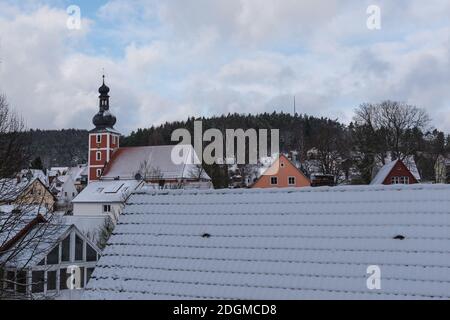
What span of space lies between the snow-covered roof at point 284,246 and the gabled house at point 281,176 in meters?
40.0

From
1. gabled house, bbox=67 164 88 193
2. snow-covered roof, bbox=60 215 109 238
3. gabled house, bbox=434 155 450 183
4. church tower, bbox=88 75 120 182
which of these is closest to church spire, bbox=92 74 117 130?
church tower, bbox=88 75 120 182

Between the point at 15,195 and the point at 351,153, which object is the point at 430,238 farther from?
the point at 351,153

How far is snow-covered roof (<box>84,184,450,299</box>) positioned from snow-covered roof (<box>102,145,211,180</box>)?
57494 mm

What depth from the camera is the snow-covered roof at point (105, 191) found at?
194 ft

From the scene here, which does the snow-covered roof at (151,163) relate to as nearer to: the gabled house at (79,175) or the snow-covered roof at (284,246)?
the gabled house at (79,175)

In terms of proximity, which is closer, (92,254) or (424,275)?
(424,275)

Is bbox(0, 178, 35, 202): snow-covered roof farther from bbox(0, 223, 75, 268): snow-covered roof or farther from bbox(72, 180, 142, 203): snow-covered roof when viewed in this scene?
bbox(72, 180, 142, 203): snow-covered roof

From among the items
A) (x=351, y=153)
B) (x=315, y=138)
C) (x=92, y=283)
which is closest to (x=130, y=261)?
(x=92, y=283)

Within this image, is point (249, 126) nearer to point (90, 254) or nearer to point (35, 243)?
point (90, 254)

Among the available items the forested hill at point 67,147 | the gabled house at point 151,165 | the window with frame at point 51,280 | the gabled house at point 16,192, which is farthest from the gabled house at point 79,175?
the gabled house at point 16,192

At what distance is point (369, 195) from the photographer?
8.02 meters

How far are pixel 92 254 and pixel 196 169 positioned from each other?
43.3m

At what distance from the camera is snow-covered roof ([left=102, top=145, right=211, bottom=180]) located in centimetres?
6938

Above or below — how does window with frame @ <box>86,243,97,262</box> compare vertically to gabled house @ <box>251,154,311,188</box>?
below
